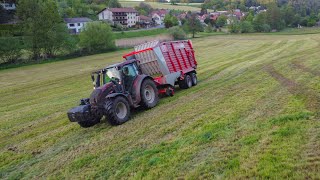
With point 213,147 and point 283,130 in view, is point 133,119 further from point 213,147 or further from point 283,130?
point 283,130

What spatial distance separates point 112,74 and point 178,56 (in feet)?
16.1

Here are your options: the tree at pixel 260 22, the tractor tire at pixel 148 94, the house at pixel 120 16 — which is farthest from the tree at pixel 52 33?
the house at pixel 120 16

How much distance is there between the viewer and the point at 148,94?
1246 centimetres

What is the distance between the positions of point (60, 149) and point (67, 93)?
11099mm

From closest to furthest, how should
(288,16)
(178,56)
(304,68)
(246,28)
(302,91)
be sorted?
(302,91)
(178,56)
(304,68)
(246,28)
(288,16)

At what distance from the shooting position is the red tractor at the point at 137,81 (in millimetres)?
10117

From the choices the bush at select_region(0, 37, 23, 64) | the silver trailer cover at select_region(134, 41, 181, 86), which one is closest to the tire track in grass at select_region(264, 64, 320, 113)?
the silver trailer cover at select_region(134, 41, 181, 86)

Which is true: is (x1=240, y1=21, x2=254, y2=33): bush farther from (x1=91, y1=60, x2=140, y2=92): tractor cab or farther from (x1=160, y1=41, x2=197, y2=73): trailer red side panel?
(x1=91, y1=60, x2=140, y2=92): tractor cab

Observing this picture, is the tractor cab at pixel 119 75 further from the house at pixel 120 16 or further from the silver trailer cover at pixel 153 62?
the house at pixel 120 16

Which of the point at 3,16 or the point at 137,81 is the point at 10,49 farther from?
the point at 137,81

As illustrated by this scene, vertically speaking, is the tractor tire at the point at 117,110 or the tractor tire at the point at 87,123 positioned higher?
the tractor tire at the point at 117,110

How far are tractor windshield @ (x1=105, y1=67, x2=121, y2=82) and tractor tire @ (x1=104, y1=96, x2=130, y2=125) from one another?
1.09m

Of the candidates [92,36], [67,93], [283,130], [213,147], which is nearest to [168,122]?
[213,147]

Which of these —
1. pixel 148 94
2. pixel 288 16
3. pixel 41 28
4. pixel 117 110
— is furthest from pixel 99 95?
pixel 288 16
